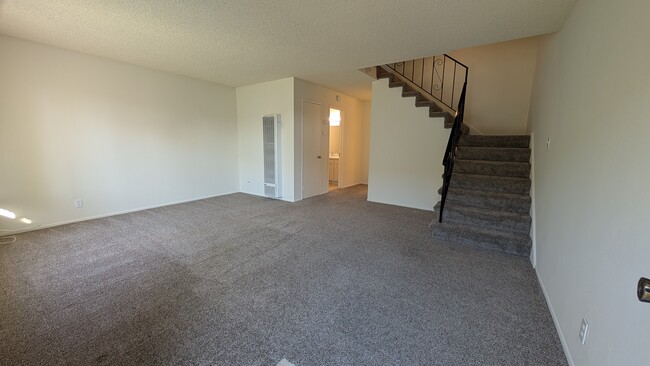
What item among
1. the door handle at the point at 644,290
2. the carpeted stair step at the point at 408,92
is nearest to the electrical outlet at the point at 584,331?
the door handle at the point at 644,290

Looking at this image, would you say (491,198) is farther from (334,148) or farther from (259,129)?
(334,148)

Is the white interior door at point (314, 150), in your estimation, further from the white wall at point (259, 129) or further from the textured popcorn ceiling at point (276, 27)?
the textured popcorn ceiling at point (276, 27)

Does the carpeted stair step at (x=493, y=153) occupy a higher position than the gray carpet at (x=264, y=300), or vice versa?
the carpeted stair step at (x=493, y=153)

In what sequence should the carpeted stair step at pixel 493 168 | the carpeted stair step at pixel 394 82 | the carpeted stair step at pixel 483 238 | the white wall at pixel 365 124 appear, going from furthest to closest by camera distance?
the white wall at pixel 365 124
the carpeted stair step at pixel 394 82
the carpeted stair step at pixel 493 168
the carpeted stair step at pixel 483 238

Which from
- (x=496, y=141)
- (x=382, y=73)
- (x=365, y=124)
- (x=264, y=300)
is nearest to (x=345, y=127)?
(x=365, y=124)

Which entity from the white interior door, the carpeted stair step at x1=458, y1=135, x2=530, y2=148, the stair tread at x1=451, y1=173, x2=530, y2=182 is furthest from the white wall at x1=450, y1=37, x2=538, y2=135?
the white interior door

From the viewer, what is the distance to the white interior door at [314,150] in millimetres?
5520

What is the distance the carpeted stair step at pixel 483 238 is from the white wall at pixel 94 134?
498 cm

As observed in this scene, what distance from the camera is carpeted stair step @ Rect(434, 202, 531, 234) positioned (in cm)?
310

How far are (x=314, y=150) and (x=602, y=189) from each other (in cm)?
485

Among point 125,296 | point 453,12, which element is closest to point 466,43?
point 453,12

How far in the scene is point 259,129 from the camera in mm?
5852

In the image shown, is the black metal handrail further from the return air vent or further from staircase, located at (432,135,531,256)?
the return air vent

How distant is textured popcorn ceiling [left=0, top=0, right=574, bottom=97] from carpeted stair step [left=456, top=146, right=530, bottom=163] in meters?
1.58
